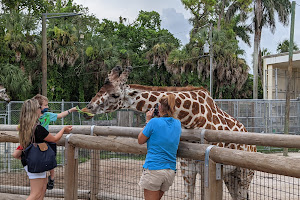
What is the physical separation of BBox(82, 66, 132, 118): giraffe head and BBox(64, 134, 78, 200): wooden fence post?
0.68 metres

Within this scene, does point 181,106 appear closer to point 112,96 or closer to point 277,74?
point 112,96

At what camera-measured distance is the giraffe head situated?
16.5 feet

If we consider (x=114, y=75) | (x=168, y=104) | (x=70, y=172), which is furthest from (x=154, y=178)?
(x=114, y=75)

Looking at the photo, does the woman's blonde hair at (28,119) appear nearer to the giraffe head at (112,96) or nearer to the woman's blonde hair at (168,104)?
the giraffe head at (112,96)

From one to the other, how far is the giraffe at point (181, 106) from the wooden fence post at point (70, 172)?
→ 685 millimetres

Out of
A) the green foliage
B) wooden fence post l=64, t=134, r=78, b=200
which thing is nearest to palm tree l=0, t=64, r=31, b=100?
the green foliage

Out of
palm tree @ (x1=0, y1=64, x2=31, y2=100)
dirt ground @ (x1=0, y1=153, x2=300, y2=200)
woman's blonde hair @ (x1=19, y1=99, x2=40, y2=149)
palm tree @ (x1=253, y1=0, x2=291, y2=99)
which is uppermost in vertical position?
palm tree @ (x1=253, y1=0, x2=291, y2=99)

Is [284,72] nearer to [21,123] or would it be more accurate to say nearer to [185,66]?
[185,66]

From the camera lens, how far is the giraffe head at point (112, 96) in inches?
198

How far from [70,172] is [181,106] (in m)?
1.71

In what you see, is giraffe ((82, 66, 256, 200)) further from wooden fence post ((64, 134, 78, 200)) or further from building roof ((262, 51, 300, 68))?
building roof ((262, 51, 300, 68))

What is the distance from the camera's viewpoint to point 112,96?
16.4 feet

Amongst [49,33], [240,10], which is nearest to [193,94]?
[49,33]

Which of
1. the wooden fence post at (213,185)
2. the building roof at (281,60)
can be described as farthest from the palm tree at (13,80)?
the wooden fence post at (213,185)
